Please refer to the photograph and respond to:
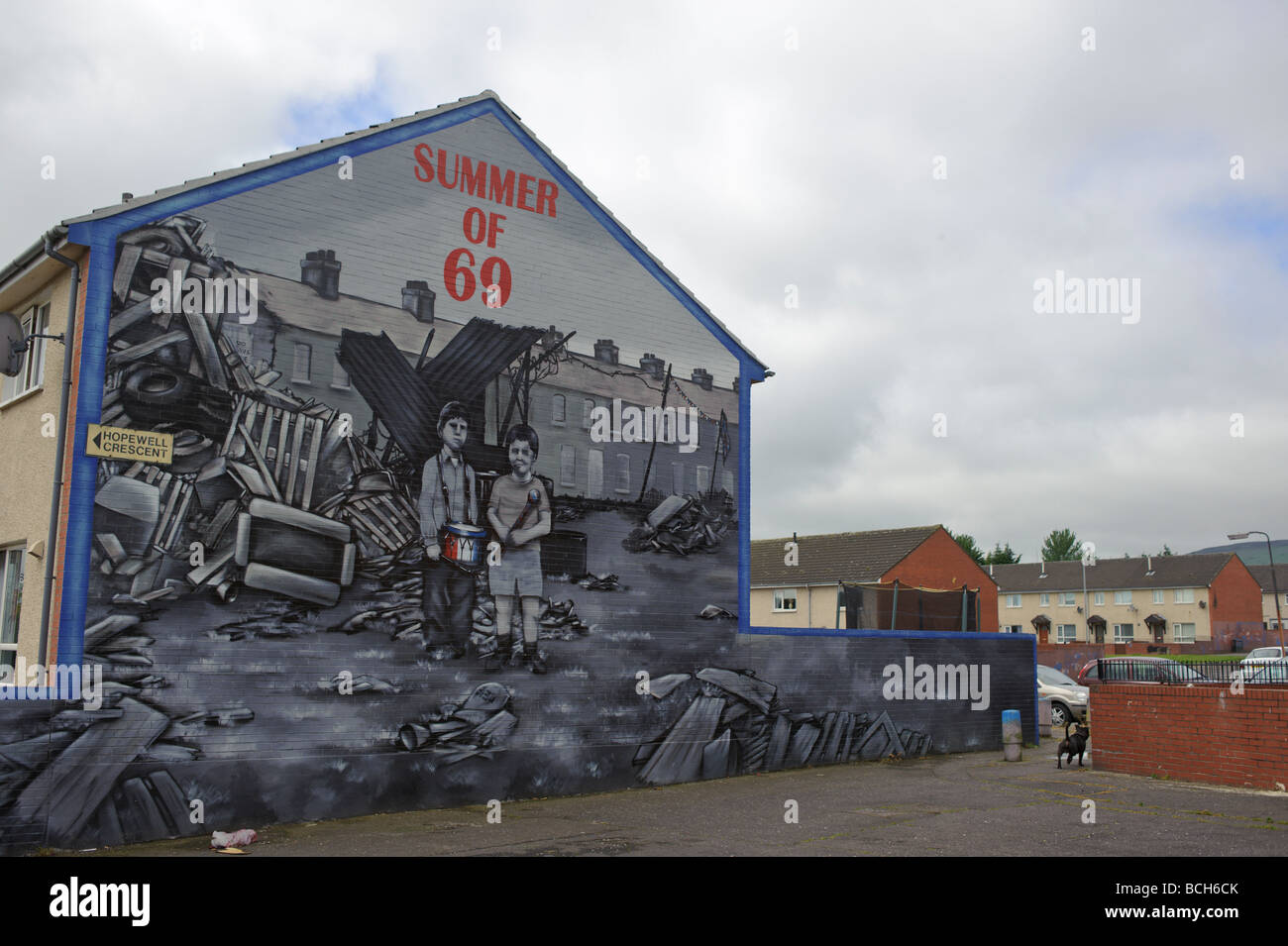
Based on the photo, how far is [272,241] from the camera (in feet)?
40.1

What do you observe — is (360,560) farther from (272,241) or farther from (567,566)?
(272,241)

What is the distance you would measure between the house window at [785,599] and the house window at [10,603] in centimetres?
3219

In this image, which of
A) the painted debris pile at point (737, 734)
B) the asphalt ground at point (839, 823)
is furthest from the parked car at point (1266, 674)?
the painted debris pile at point (737, 734)

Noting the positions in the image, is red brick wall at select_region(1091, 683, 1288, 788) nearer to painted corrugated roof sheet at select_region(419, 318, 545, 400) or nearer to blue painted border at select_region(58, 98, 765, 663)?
painted corrugated roof sheet at select_region(419, 318, 545, 400)

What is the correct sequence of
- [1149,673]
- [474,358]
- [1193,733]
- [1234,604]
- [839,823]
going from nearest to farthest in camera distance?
[839,823] → [474,358] → [1193,733] → [1149,673] → [1234,604]

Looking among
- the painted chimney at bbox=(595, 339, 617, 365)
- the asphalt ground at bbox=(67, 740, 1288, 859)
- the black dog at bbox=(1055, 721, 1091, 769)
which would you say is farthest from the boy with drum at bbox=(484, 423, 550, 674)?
the black dog at bbox=(1055, 721, 1091, 769)

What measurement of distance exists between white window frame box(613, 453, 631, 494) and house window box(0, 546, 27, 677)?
7.37 metres

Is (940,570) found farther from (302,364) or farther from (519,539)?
(302,364)

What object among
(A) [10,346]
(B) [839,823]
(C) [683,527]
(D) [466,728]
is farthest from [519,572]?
(A) [10,346]

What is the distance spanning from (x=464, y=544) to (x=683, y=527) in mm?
3607

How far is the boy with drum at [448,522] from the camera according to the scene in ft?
42.4

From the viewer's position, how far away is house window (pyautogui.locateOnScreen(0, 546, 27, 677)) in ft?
39.0

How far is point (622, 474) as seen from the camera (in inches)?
587
